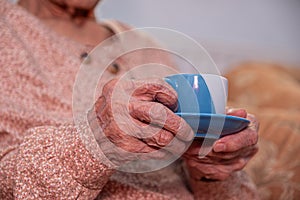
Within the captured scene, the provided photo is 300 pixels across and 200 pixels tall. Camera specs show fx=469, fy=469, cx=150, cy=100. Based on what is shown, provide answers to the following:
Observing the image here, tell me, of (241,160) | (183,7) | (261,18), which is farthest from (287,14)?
(241,160)

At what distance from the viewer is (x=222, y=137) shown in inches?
32.8

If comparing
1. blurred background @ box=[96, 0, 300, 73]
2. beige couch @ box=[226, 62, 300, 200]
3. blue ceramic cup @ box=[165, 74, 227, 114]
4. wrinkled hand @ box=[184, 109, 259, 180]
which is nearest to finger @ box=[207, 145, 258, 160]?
wrinkled hand @ box=[184, 109, 259, 180]

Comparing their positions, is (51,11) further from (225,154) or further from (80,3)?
(225,154)

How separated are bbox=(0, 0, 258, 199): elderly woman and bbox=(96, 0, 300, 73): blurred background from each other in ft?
3.93

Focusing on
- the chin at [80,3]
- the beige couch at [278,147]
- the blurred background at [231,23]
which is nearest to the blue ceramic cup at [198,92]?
the chin at [80,3]

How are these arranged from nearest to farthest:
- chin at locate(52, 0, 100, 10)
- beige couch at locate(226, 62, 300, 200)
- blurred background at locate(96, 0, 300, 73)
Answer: chin at locate(52, 0, 100, 10) → beige couch at locate(226, 62, 300, 200) → blurred background at locate(96, 0, 300, 73)

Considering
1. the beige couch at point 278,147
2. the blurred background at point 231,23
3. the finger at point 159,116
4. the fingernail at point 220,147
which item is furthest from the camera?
the blurred background at point 231,23

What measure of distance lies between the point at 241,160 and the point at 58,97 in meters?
0.42

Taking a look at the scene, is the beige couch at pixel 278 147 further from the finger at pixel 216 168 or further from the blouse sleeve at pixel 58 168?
the blouse sleeve at pixel 58 168

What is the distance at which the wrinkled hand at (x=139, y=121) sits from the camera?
2.23 ft

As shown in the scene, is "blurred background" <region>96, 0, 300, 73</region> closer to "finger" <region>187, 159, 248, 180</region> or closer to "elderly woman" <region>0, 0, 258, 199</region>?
"elderly woman" <region>0, 0, 258, 199</region>

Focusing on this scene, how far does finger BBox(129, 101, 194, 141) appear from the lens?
2.20 feet

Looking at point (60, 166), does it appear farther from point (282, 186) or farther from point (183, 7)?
point (183, 7)

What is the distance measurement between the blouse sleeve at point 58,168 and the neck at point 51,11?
0.50 m
